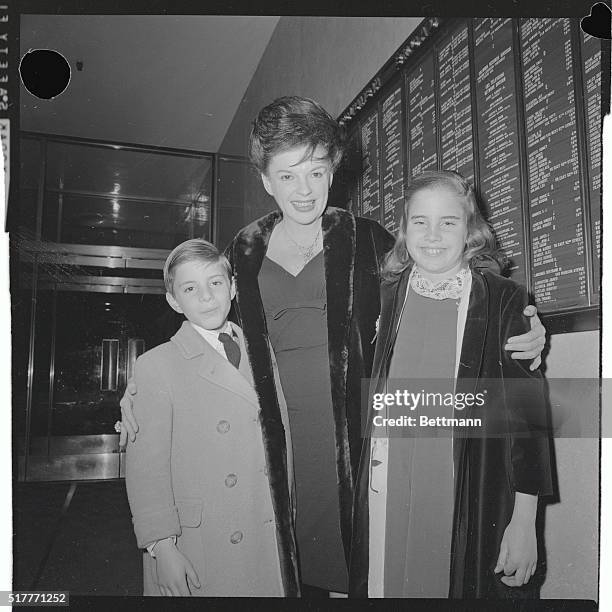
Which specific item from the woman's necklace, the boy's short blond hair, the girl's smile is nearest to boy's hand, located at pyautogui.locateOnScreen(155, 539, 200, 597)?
the boy's short blond hair

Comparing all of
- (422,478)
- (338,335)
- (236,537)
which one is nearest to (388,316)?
(338,335)

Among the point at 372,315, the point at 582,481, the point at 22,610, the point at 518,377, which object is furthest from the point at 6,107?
the point at 582,481

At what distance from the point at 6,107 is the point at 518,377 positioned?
125cm

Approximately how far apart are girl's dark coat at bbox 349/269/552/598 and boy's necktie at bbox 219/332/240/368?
1.53 ft

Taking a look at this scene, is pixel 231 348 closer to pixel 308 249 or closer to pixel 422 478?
pixel 308 249

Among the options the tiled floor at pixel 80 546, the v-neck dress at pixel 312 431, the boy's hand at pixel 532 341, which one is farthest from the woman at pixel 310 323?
the boy's hand at pixel 532 341

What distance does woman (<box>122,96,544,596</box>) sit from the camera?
1.27 meters

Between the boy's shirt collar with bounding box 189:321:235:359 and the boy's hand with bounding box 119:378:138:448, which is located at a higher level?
the boy's shirt collar with bounding box 189:321:235:359

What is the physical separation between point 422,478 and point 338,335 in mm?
336

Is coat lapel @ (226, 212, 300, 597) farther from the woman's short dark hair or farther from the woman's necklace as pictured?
the woman's short dark hair

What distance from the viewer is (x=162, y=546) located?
1.25 m

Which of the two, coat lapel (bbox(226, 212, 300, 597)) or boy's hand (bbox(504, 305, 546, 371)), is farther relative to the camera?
coat lapel (bbox(226, 212, 300, 597))

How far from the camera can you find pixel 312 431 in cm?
127

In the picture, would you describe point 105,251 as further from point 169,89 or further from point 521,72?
point 521,72
